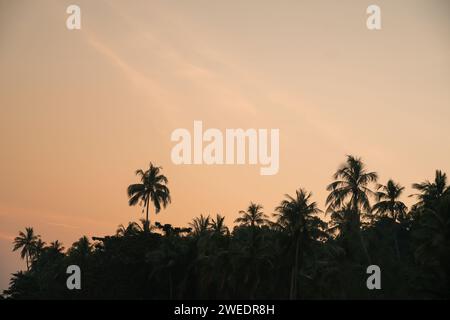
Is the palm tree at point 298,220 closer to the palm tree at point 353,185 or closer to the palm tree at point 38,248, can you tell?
the palm tree at point 353,185

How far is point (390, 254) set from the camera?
64938mm

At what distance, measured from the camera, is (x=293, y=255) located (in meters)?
56.2

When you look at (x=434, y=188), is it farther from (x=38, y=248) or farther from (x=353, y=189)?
(x=38, y=248)

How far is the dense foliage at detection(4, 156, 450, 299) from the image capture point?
52.4 m

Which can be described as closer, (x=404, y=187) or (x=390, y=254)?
(x=390, y=254)

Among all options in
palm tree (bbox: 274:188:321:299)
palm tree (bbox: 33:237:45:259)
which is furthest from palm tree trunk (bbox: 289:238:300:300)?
palm tree (bbox: 33:237:45:259)

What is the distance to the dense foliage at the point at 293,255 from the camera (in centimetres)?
5238

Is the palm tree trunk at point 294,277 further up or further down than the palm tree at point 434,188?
further down

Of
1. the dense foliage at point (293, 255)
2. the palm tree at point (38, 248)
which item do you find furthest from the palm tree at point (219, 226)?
the palm tree at point (38, 248)

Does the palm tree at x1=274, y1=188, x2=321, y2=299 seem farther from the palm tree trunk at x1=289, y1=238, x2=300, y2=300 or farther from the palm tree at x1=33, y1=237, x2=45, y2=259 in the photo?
the palm tree at x1=33, y1=237, x2=45, y2=259

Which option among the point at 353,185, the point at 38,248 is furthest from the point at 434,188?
the point at 38,248
